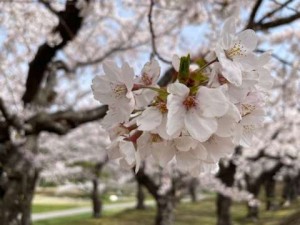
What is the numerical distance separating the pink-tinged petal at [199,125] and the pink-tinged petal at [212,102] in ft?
0.05

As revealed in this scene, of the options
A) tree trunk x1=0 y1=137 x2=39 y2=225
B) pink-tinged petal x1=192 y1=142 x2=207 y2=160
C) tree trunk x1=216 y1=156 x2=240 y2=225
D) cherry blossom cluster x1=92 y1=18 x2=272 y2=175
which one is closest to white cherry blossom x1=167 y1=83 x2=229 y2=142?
cherry blossom cluster x1=92 y1=18 x2=272 y2=175

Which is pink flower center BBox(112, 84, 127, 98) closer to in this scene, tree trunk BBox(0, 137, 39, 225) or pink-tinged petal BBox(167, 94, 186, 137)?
pink-tinged petal BBox(167, 94, 186, 137)

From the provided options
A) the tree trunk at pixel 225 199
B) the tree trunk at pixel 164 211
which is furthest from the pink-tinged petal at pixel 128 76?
the tree trunk at pixel 225 199

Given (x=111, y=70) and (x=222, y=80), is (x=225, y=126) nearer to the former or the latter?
(x=222, y=80)

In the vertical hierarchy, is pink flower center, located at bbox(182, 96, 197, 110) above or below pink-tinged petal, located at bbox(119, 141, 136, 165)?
above

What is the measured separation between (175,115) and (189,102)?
41 millimetres

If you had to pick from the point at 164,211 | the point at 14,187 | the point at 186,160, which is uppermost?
the point at 14,187

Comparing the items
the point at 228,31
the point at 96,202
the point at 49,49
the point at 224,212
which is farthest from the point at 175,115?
the point at 96,202

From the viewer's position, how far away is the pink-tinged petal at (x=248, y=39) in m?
1.04

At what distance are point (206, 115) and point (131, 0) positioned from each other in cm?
637

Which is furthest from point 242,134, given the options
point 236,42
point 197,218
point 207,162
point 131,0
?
point 197,218

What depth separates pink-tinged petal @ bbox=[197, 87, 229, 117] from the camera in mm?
899

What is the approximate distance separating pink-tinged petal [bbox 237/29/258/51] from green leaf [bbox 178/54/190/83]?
0.15m

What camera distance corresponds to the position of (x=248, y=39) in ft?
3.47
